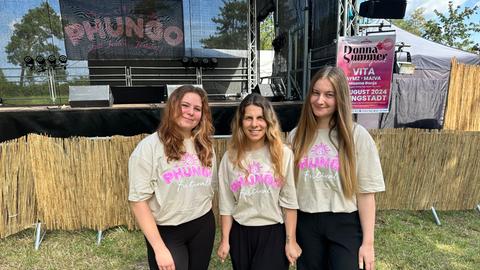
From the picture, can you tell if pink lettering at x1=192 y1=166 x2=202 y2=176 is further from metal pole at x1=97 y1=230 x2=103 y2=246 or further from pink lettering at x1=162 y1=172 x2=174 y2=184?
metal pole at x1=97 y1=230 x2=103 y2=246

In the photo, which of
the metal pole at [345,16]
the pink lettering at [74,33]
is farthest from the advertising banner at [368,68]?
the pink lettering at [74,33]

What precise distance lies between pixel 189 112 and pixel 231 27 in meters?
8.17

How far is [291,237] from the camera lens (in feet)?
5.48

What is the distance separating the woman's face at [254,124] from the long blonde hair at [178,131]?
0.69 feet

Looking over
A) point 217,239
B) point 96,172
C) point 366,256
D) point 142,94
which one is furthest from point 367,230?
point 142,94

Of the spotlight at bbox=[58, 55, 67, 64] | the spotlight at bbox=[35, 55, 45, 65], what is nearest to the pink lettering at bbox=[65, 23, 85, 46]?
the spotlight at bbox=[58, 55, 67, 64]

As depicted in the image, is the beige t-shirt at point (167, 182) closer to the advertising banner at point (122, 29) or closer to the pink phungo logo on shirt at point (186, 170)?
the pink phungo logo on shirt at point (186, 170)

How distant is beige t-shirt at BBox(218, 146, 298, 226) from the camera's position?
5.42ft

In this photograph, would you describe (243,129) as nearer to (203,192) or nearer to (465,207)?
(203,192)

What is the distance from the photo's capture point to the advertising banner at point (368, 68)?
3.72 m

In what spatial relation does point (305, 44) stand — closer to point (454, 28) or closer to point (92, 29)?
point (92, 29)

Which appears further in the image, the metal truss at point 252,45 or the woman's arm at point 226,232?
the metal truss at point 252,45

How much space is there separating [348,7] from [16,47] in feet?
28.6

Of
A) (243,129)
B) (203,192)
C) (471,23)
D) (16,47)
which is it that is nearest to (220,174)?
(203,192)
